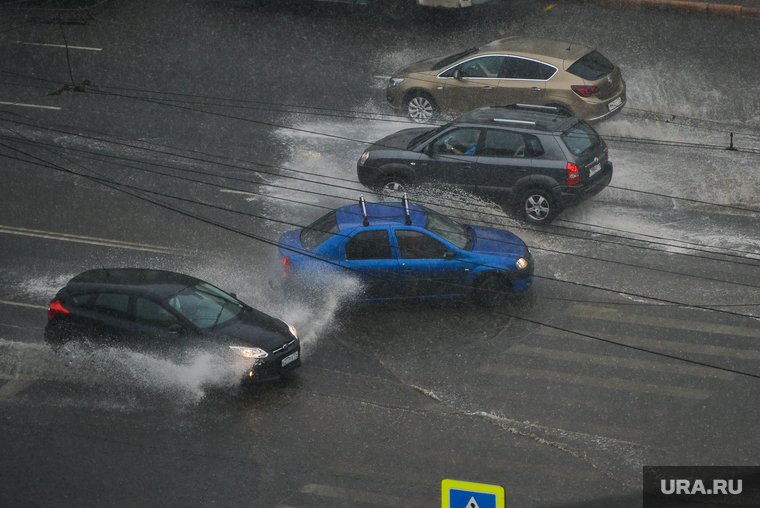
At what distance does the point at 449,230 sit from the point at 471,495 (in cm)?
760

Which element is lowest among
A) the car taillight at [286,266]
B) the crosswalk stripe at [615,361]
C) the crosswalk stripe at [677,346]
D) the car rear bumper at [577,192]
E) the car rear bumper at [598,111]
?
the crosswalk stripe at [615,361]

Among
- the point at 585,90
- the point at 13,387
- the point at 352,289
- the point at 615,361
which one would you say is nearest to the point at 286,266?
the point at 352,289

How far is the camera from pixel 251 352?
453 inches

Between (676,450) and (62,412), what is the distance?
A: 7.60 meters

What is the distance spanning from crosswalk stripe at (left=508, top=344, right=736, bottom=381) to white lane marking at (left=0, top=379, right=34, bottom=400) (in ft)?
21.7

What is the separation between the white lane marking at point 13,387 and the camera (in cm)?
1166

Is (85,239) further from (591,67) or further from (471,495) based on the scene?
(471,495)

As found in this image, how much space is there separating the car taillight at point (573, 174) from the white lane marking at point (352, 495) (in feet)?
23.5

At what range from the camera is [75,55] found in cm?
2269

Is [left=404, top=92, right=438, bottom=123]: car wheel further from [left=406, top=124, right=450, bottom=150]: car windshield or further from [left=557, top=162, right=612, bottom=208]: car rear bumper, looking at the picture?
[left=557, top=162, right=612, bottom=208]: car rear bumper

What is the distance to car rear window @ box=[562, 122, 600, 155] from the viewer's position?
49.4 ft

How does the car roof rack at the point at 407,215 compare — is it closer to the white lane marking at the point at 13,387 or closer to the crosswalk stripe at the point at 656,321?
the crosswalk stripe at the point at 656,321

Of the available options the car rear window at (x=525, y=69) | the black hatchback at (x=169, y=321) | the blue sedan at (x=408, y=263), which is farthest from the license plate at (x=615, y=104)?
the black hatchback at (x=169, y=321)

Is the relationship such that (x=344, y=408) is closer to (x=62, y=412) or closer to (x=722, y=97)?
(x=62, y=412)
